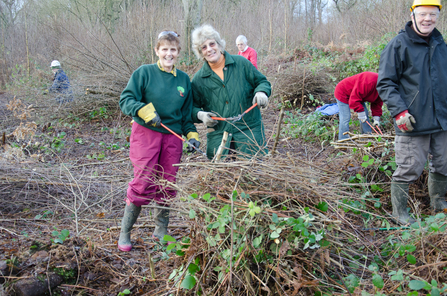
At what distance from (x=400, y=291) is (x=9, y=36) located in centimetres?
1804

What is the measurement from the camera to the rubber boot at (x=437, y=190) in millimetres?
2930

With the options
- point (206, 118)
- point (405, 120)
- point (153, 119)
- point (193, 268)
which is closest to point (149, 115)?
point (153, 119)

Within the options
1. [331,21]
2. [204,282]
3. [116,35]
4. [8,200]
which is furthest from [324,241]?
[331,21]

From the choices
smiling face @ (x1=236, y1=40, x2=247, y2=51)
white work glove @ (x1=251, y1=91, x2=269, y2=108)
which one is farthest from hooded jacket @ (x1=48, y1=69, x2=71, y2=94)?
white work glove @ (x1=251, y1=91, x2=269, y2=108)

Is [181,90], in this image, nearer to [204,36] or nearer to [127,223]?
[204,36]

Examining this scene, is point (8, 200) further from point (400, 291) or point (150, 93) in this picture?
point (400, 291)

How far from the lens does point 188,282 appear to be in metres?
1.73

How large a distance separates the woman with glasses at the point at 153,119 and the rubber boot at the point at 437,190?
2.21 meters

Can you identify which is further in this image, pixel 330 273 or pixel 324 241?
Answer: pixel 330 273

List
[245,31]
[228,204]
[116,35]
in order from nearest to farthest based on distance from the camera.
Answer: [228,204], [116,35], [245,31]

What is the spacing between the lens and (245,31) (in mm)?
13133

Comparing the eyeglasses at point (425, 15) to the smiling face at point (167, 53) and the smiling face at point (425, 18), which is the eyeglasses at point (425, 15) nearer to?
the smiling face at point (425, 18)

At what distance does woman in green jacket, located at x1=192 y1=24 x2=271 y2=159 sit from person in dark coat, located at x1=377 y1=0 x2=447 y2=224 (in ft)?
3.43

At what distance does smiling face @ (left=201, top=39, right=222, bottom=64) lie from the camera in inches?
109
